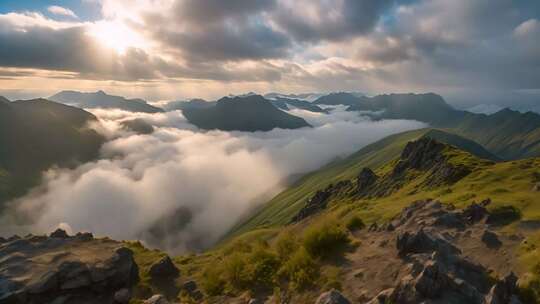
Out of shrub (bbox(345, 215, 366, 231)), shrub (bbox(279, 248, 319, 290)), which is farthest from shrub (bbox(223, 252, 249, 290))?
shrub (bbox(345, 215, 366, 231))

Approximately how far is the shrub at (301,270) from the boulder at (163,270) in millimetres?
20156

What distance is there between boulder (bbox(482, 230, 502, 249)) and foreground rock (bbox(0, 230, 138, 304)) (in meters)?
36.0

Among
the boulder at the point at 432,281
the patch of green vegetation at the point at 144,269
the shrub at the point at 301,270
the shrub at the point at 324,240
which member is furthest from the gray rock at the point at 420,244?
the patch of green vegetation at the point at 144,269

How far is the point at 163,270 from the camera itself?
45.2m

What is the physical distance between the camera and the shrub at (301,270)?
29.0m

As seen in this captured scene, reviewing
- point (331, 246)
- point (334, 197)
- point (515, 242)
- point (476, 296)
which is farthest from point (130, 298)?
point (334, 197)

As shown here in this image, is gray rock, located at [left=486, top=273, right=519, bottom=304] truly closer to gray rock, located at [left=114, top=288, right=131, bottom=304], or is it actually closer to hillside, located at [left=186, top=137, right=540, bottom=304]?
hillside, located at [left=186, top=137, right=540, bottom=304]

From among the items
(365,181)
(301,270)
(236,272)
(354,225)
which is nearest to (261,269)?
(236,272)

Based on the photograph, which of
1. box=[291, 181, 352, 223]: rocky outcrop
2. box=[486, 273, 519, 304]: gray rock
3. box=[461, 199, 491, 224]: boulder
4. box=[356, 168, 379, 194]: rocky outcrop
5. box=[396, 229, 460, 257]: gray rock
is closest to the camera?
box=[486, 273, 519, 304]: gray rock

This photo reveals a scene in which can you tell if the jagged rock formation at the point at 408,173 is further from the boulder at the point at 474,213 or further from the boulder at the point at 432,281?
the boulder at the point at 432,281

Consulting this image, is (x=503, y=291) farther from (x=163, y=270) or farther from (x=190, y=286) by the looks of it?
(x=163, y=270)

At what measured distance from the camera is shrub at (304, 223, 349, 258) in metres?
34.9

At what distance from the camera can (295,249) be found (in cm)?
3569

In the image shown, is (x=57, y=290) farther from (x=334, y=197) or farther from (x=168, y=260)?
(x=334, y=197)
